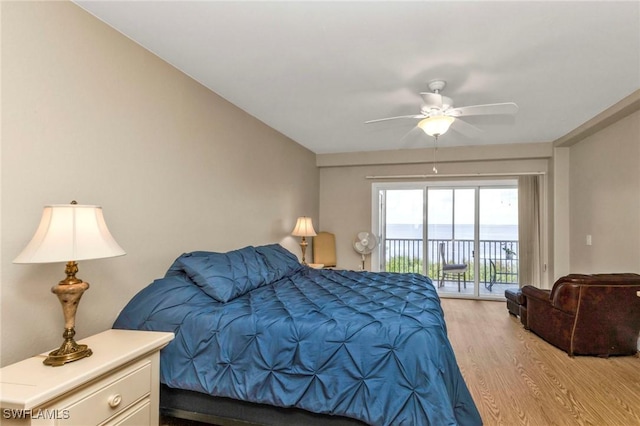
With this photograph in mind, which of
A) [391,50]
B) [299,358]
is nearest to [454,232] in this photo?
[391,50]

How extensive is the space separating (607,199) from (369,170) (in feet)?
10.7

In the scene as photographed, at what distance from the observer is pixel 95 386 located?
4.59 feet

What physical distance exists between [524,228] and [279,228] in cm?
384

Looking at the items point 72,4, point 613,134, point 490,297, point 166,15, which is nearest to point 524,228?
point 490,297

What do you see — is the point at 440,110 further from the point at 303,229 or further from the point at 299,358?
the point at 303,229

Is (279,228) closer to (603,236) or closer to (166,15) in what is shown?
(166,15)

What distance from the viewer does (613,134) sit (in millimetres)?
3734

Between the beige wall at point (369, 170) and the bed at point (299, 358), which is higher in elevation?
the beige wall at point (369, 170)


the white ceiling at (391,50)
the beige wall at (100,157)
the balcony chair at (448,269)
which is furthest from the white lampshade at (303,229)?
the balcony chair at (448,269)

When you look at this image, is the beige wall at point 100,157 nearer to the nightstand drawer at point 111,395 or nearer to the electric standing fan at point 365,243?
the nightstand drawer at point 111,395

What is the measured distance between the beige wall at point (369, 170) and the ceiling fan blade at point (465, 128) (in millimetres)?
775

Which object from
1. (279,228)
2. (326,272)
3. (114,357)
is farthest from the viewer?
(279,228)

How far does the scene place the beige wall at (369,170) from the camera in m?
5.18

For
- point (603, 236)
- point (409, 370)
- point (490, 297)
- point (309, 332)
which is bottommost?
point (490, 297)
